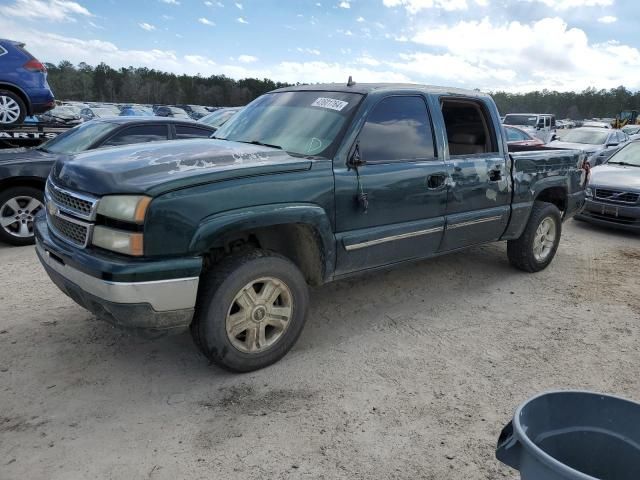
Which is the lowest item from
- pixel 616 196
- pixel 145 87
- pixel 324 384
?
pixel 324 384

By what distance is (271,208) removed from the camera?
3096 mm

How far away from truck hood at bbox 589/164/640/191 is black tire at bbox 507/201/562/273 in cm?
310

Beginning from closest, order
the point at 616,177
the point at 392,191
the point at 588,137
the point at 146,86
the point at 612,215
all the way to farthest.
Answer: the point at 392,191 < the point at 612,215 < the point at 616,177 < the point at 588,137 < the point at 146,86

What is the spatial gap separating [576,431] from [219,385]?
6.80 feet

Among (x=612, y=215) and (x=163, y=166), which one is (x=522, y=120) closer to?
(x=612, y=215)

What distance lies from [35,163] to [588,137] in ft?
47.9

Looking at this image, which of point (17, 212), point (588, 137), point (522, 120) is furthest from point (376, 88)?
point (522, 120)

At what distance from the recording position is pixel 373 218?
145 inches

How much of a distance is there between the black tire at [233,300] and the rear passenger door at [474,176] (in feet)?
5.36

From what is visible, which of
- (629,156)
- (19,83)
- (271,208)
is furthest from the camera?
(629,156)

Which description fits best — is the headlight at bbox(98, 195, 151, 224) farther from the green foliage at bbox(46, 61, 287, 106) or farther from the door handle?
the green foliage at bbox(46, 61, 287, 106)

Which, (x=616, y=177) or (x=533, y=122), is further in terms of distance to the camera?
(x=533, y=122)

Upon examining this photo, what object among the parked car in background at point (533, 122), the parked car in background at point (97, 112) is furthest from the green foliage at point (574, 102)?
the parked car in background at point (97, 112)

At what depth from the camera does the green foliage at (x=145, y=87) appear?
204 ft
